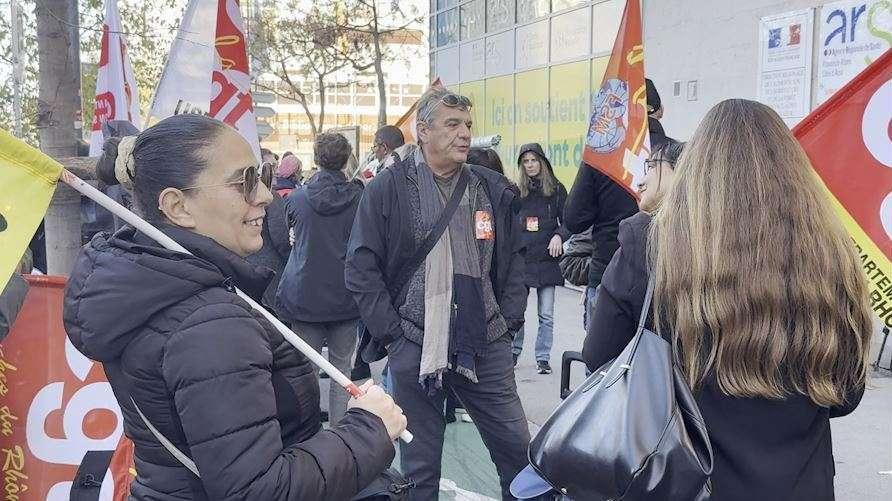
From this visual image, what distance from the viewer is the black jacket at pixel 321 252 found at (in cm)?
546

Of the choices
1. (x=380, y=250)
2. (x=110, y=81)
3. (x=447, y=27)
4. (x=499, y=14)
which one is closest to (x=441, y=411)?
(x=380, y=250)

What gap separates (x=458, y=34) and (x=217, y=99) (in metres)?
12.7

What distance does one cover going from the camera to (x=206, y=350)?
1575mm

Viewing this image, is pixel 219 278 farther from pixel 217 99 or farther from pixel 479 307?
pixel 217 99

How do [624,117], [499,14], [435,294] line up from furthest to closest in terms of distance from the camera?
[499,14] < [624,117] < [435,294]

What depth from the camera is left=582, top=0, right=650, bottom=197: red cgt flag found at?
497 centimetres

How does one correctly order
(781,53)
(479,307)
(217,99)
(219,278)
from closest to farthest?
(219,278)
(479,307)
(217,99)
(781,53)

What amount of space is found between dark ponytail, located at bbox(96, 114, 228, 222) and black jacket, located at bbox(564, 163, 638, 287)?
137 inches

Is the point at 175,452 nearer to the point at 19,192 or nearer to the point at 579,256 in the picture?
the point at 19,192

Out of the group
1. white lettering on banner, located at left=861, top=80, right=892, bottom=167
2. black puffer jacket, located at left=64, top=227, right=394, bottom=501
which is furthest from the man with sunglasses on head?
black puffer jacket, located at left=64, top=227, right=394, bottom=501

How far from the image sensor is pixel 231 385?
1.57m

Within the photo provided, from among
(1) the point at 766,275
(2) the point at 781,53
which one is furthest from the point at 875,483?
(2) the point at 781,53

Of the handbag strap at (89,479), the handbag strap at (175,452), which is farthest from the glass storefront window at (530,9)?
the handbag strap at (175,452)

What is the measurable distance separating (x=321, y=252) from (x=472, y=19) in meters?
12.1
